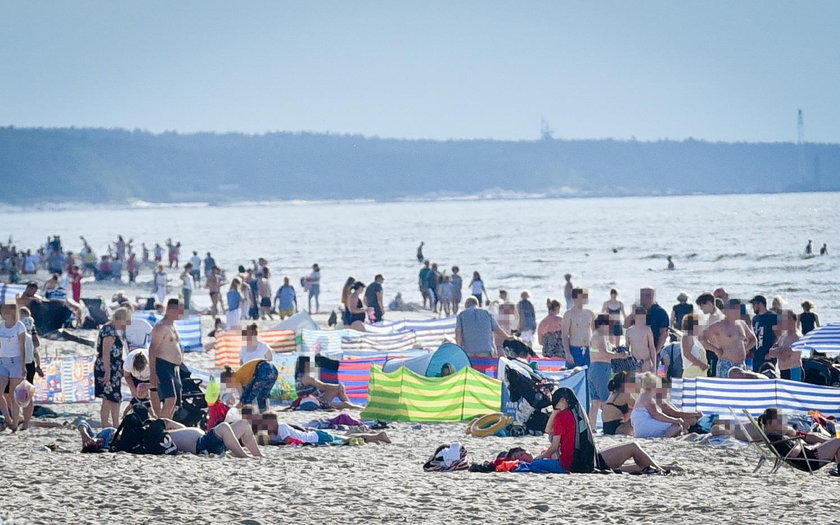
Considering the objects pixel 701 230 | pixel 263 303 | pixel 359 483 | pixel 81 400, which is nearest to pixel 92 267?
pixel 263 303

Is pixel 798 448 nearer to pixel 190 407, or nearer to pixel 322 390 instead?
pixel 190 407

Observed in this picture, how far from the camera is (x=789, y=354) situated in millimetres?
11148

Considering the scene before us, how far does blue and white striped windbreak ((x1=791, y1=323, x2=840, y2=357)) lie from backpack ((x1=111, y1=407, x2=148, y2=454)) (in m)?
5.92

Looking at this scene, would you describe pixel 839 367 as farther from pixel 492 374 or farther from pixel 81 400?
pixel 81 400

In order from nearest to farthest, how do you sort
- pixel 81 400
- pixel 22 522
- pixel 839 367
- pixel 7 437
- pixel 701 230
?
pixel 22 522, pixel 7 437, pixel 839 367, pixel 81 400, pixel 701 230

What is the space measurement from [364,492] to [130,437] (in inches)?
83.3

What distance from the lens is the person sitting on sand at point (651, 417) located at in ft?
32.4

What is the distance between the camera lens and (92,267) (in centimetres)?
4300

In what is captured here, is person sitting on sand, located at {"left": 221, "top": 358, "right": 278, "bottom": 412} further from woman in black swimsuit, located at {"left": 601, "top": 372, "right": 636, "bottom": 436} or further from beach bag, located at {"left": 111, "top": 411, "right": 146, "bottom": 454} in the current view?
woman in black swimsuit, located at {"left": 601, "top": 372, "right": 636, "bottom": 436}

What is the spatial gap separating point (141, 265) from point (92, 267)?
1014cm

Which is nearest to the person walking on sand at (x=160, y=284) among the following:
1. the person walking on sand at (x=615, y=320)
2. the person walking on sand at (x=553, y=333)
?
the person walking on sand at (x=615, y=320)

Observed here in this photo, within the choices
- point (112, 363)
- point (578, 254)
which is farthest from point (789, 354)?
point (578, 254)

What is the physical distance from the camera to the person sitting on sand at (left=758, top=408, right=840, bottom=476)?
792cm

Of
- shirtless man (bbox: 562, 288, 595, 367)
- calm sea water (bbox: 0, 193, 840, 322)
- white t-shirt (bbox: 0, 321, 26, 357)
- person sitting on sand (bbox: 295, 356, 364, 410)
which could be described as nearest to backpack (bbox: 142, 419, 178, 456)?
white t-shirt (bbox: 0, 321, 26, 357)
